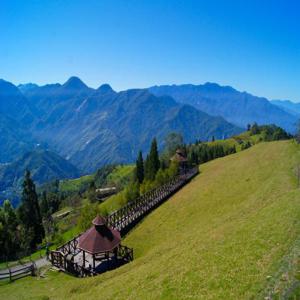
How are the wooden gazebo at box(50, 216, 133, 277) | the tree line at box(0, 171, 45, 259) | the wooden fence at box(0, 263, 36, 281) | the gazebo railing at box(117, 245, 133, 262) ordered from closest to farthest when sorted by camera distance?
the wooden gazebo at box(50, 216, 133, 277), the wooden fence at box(0, 263, 36, 281), the gazebo railing at box(117, 245, 133, 262), the tree line at box(0, 171, 45, 259)

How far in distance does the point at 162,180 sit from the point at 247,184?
2550 cm

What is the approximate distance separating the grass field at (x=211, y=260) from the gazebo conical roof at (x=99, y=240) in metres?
3.52

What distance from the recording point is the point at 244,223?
26547 millimetres

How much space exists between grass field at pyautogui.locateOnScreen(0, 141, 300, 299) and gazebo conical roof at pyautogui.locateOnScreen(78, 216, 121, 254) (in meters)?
3.52

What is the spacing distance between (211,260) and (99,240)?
17339 millimetres

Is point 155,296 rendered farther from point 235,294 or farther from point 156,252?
point 156,252

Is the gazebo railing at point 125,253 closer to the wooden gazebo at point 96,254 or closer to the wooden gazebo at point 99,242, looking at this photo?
the wooden gazebo at point 96,254

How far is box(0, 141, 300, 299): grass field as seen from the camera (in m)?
16.3

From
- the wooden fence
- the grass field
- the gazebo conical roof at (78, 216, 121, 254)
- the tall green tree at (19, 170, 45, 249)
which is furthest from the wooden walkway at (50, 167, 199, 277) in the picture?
the tall green tree at (19, 170, 45, 249)

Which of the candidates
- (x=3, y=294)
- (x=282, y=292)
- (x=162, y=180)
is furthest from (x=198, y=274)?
(x=162, y=180)

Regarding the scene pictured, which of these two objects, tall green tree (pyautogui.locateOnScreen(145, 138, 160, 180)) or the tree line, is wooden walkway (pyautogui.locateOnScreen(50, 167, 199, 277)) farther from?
the tree line

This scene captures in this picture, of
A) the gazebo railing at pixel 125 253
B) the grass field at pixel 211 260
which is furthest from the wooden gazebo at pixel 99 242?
the grass field at pixel 211 260

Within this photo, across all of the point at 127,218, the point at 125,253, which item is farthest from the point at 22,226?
the point at 125,253

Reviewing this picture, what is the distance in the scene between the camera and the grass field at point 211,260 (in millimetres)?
16297
